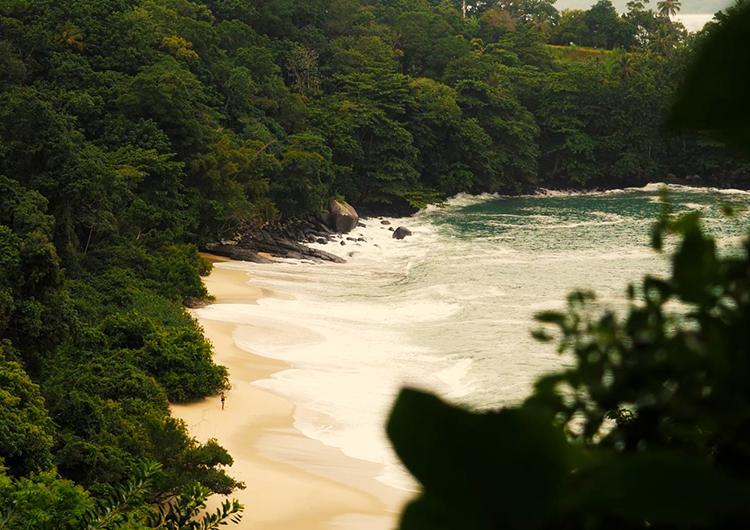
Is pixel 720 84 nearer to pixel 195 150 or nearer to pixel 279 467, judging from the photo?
pixel 279 467

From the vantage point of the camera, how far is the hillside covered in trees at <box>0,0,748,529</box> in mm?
10125

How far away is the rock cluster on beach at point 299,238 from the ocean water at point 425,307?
27.4 inches

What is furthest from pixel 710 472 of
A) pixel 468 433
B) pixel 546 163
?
pixel 546 163

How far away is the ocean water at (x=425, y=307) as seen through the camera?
14328mm

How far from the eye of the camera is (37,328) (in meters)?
11.7

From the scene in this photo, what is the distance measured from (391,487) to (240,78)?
83.3 ft

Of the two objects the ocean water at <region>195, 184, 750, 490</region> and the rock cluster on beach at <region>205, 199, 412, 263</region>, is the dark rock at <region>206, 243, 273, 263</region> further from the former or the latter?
the ocean water at <region>195, 184, 750, 490</region>

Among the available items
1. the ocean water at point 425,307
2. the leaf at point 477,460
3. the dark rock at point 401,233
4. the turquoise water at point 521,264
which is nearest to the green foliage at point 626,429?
the leaf at point 477,460

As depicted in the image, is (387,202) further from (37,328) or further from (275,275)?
(37,328)

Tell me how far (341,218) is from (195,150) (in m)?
7.86

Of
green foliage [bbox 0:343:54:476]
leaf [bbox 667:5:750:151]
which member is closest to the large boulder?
green foliage [bbox 0:343:54:476]

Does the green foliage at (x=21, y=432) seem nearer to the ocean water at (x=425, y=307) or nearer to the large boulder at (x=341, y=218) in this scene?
the ocean water at (x=425, y=307)

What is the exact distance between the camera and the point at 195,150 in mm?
26453

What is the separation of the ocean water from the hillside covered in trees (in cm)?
192
